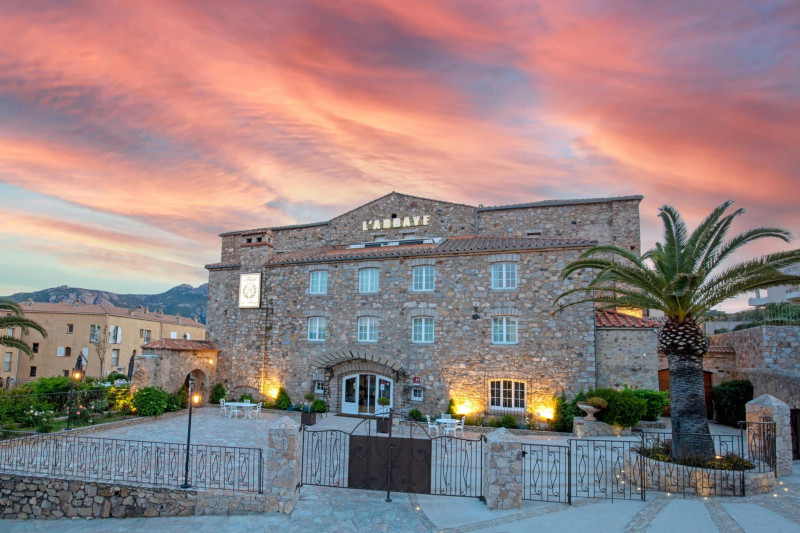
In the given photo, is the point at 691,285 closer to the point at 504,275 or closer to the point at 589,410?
the point at 589,410

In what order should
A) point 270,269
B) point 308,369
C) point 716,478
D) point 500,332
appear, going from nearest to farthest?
point 716,478, point 500,332, point 308,369, point 270,269

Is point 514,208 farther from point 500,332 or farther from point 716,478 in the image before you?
point 716,478

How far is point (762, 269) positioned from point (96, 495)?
17.4 meters

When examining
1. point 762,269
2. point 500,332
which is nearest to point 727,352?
point 500,332

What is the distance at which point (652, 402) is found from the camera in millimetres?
18062

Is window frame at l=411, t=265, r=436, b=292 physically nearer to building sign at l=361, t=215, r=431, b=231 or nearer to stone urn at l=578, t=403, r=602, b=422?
building sign at l=361, t=215, r=431, b=231

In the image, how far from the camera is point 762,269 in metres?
11.8

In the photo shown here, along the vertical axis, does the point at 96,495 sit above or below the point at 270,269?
below

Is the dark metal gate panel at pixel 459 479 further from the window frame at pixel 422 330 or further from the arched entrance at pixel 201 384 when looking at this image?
the arched entrance at pixel 201 384

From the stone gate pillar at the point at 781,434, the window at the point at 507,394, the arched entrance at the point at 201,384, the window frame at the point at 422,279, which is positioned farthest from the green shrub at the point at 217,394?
the stone gate pillar at the point at 781,434

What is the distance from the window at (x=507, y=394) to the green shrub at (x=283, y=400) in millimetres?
9927

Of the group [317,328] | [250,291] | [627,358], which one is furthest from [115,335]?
[627,358]

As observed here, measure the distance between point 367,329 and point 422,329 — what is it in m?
2.78

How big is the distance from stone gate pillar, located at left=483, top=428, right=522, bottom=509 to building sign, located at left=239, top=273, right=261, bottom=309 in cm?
1805
